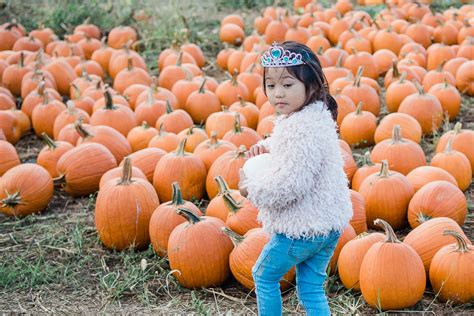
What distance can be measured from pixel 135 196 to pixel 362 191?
1.40 m

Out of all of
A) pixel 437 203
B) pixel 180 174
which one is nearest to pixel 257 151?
pixel 437 203

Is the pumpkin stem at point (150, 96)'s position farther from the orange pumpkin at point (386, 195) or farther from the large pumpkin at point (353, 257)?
the large pumpkin at point (353, 257)

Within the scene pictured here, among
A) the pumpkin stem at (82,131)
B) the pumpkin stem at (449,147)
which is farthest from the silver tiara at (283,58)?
the pumpkin stem at (82,131)

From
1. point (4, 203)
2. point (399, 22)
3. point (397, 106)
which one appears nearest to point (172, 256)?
point (4, 203)

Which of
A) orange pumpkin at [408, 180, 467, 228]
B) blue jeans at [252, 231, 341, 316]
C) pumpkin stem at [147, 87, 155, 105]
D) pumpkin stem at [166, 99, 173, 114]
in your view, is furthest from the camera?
pumpkin stem at [147, 87, 155, 105]

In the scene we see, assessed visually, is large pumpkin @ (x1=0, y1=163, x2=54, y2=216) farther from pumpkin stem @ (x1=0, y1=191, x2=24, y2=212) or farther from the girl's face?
the girl's face

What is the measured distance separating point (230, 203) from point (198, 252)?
346 mm

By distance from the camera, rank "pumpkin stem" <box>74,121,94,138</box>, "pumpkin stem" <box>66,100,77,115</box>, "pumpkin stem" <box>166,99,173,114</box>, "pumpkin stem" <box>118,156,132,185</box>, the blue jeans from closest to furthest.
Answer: the blue jeans < "pumpkin stem" <box>118,156,132,185</box> < "pumpkin stem" <box>74,121,94,138</box> < "pumpkin stem" <box>166,99,173,114</box> < "pumpkin stem" <box>66,100,77,115</box>

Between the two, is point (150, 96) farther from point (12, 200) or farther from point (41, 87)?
point (12, 200)

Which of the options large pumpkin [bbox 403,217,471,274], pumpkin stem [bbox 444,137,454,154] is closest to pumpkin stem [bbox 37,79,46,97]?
pumpkin stem [bbox 444,137,454,154]

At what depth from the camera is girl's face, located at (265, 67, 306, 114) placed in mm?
2887

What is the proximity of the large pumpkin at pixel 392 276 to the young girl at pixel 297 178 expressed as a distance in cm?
59

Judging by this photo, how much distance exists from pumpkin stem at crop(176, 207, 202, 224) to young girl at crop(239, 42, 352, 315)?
90 centimetres

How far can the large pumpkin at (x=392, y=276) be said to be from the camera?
3570mm
